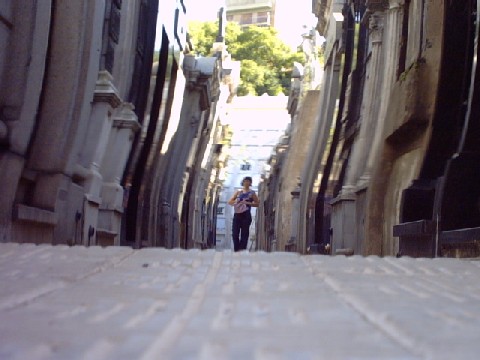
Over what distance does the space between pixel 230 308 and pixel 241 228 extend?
11671 millimetres

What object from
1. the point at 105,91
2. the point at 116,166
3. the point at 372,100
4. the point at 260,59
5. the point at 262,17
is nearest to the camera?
the point at 105,91

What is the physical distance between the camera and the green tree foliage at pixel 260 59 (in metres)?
47.1

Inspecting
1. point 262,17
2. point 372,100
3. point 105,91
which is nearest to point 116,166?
point 105,91

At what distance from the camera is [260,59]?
1898 inches

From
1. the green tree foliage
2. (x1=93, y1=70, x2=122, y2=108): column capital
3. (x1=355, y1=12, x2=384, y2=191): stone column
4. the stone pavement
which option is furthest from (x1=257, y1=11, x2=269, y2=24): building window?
the stone pavement

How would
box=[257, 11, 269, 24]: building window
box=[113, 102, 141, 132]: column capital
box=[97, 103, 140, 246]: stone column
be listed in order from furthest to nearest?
box=[257, 11, 269, 24]: building window
box=[113, 102, 141, 132]: column capital
box=[97, 103, 140, 246]: stone column

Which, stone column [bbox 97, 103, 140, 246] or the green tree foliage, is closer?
stone column [bbox 97, 103, 140, 246]

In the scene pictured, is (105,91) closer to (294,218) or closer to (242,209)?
(242,209)

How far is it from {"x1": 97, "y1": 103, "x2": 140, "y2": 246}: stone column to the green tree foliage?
37191 millimetres

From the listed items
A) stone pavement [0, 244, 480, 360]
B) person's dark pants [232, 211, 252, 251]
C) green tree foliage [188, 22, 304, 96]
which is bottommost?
stone pavement [0, 244, 480, 360]

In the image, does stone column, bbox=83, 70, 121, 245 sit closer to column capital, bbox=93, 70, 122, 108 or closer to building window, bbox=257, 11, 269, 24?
column capital, bbox=93, 70, 122, 108

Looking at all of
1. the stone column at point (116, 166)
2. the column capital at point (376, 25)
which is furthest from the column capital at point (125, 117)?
the column capital at point (376, 25)

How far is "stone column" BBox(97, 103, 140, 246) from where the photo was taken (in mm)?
8969

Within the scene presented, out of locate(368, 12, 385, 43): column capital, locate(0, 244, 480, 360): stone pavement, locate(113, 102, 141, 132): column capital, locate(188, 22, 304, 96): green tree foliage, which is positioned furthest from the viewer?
locate(188, 22, 304, 96): green tree foliage
